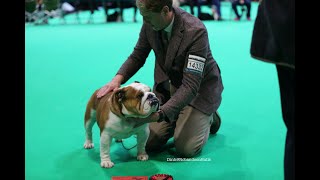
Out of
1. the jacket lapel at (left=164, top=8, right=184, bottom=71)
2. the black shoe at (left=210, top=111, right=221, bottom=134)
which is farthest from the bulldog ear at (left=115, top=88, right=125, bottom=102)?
the black shoe at (left=210, top=111, right=221, bottom=134)

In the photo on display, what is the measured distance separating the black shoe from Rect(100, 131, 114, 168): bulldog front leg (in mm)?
974

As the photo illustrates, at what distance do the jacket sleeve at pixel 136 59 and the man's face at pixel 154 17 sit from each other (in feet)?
1.15

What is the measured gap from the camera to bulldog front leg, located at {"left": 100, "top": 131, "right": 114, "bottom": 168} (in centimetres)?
276

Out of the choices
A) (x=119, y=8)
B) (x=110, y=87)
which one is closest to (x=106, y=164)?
(x=110, y=87)

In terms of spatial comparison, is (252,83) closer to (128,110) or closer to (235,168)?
(235,168)

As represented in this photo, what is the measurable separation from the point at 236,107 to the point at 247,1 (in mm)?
7640

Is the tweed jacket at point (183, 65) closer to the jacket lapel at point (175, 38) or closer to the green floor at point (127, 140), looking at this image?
the jacket lapel at point (175, 38)

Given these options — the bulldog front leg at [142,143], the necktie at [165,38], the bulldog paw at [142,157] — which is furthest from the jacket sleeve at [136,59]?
the bulldog paw at [142,157]

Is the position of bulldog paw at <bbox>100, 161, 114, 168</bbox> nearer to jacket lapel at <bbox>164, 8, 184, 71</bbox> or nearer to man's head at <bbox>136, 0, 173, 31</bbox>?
jacket lapel at <bbox>164, 8, 184, 71</bbox>

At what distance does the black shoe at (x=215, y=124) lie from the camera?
136 inches

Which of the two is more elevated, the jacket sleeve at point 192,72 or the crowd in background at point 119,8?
the jacket sleeve at point 192,72

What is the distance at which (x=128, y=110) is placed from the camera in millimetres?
2553

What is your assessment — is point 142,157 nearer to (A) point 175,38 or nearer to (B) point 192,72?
(B) point 192,72

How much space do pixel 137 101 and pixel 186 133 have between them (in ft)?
2.39
